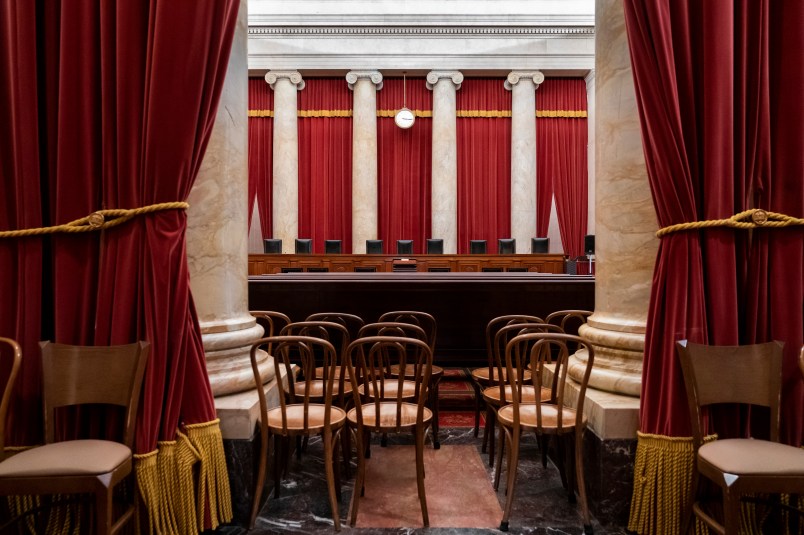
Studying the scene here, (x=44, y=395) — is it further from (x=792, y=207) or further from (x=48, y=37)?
(x=792, y=207)

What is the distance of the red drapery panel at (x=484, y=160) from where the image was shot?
31.6ft

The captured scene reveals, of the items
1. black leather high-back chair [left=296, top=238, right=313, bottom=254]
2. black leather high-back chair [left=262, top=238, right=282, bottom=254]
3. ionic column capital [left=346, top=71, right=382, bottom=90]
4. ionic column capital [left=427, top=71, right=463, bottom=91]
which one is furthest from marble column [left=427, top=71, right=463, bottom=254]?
black leather high-back chair [left=262, top=238, right=282, bottom=254]

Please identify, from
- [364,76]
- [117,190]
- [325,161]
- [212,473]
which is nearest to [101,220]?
[117,190]

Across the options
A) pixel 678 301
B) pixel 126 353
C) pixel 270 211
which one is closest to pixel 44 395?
Result: pixel 126 353

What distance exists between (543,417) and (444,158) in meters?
7.50

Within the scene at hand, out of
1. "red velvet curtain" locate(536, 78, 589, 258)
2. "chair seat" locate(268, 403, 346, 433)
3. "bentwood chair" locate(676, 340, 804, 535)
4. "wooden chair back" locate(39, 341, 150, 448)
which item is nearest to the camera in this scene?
"bentwood chair" locate(676, 340, 804, 535)

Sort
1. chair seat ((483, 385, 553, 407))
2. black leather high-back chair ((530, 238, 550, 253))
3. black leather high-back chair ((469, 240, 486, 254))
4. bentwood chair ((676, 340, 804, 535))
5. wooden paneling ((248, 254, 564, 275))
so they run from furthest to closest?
black leather high-back chair ((469, 240, 486, 254)) < black leather high-back chair ((530, 238, 550, 253)) < wooden paneling ((248, 254, 564, 275)) < chair seat ((483, 385, 553, 407)) < bentwood chair ((676, 340, 804, 535))

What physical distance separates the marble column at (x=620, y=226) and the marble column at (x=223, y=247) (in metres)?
1.52

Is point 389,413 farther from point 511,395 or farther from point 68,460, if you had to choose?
point 68,460

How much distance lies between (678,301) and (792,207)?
21.7 inches

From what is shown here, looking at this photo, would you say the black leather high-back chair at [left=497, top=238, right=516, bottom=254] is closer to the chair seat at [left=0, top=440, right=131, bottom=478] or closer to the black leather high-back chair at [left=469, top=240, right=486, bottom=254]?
the black leather high-back chair at [left=469, top=240, right=486, bottom=254]

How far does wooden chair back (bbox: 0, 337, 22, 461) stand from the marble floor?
85 cm

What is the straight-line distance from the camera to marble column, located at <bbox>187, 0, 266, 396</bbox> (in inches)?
84.0

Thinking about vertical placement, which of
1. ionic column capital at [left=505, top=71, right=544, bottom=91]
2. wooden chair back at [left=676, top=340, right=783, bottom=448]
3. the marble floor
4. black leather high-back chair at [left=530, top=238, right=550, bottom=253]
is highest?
ionic column capital at [left=505, top=71, right=544, bottom=91]
